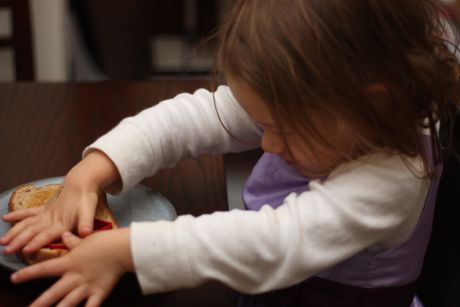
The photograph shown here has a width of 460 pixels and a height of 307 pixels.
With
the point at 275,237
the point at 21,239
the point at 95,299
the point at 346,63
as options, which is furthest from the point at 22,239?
the point at 346,63

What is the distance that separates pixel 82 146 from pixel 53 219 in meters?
0.25

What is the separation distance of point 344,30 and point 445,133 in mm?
238

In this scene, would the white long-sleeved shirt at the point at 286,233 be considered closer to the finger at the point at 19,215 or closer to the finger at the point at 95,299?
the finger at the point at 95,299

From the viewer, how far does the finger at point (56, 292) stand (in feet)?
2.03

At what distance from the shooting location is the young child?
0.63 meters

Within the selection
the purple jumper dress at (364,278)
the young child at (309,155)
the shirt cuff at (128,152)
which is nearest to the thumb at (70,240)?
the young child at (309,155)

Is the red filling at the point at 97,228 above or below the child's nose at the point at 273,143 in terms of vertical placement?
below

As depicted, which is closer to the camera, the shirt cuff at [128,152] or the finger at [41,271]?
the finger at [41,271]

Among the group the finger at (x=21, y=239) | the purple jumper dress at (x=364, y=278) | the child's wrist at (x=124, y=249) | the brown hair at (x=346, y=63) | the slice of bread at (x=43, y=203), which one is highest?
the brown hair at (x=346, y=63)

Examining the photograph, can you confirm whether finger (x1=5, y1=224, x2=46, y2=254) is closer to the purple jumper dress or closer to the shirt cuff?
the shirt cuff

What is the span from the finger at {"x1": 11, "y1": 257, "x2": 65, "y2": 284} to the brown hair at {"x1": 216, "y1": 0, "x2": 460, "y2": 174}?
0.80ft

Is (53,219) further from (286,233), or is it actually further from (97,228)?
(286,233)

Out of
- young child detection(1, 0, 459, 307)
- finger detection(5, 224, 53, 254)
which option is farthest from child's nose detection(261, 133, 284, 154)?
finger detection(5, 224, 53, 254)

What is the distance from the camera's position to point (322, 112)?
0.65 metres
